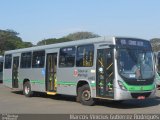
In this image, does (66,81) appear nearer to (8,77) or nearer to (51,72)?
(51,72)

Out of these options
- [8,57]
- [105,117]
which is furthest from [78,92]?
[8,57]

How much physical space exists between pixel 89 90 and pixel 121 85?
1918mm

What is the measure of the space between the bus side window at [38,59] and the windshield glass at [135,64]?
6300 millimetres

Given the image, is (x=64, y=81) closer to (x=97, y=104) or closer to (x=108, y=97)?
(x=97, y=104)

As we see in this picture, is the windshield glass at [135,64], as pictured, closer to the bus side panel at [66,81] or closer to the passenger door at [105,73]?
the passenger door at [105,73]

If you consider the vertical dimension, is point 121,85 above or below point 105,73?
below

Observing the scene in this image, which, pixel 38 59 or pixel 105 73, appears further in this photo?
pixel 38 59

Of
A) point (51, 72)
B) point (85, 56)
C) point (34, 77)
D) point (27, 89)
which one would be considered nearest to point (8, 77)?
point (27, 89)

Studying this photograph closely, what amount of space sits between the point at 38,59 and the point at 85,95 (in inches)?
208

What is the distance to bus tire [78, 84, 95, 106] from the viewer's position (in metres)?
16.0

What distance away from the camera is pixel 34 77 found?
20.9 meters

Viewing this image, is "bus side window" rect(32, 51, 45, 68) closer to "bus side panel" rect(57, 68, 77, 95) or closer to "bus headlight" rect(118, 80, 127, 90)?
"bus side panel" rect(57, 68, 77, 95)

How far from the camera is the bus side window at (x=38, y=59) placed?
20172 mm

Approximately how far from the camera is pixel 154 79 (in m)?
15.4
